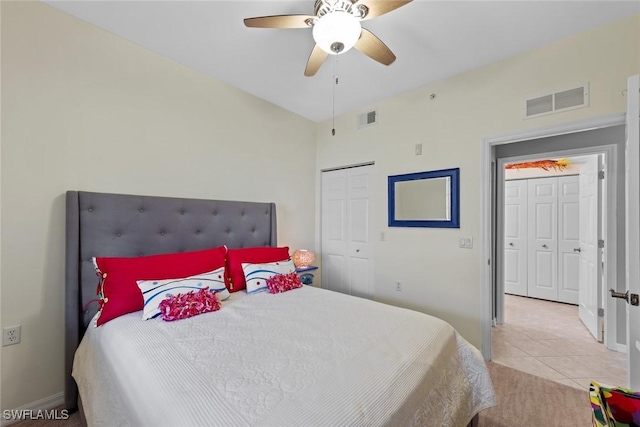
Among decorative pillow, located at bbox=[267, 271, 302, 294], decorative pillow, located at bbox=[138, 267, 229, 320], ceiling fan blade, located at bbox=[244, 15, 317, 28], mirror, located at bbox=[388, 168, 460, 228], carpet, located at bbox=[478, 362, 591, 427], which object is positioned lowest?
carpet, located at bbox=[478, 362, 591, 427]

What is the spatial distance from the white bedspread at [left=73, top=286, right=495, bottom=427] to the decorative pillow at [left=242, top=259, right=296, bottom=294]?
0.38 meters

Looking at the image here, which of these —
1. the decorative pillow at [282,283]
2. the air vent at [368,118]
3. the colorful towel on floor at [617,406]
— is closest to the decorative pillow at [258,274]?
the decorative pillow at [282,283]

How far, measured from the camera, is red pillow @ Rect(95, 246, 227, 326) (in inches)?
64.5

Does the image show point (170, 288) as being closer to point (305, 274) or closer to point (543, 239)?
point (305, 274)

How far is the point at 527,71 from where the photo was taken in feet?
7.19

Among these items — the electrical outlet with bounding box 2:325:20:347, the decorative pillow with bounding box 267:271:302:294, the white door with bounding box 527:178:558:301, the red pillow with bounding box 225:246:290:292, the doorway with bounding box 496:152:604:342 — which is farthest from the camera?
the white door with bounding box 527:178:558:301

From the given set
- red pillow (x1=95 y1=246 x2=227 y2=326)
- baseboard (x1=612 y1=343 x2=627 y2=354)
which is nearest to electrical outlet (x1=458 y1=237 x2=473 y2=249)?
baseboard (x1=612 y1=343 x2=627 y2=354)

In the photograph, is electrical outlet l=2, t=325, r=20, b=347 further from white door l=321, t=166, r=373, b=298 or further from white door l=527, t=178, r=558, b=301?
white door l=527, t=178, r=558, b=301

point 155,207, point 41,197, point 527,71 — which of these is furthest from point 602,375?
point 41,197

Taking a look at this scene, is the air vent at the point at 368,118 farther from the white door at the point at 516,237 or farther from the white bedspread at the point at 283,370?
the white door at the point at 516,237

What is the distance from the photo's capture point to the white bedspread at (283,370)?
2.92 feet

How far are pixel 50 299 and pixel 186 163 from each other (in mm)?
1355

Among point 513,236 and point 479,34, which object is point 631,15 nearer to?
point 479,34

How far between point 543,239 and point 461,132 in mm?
3048
